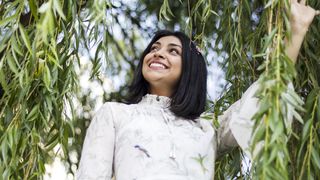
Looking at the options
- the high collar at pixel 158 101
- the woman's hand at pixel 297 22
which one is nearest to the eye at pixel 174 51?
the high collar at pixel 158 101

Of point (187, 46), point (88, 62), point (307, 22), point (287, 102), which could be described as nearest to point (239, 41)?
point (187, 46)

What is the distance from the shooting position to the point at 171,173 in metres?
1.72

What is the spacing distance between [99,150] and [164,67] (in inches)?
12.2

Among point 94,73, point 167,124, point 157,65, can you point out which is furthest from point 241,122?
point 94,73

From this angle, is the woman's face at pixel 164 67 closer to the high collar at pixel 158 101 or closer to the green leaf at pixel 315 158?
the high collar at pixel 158 101

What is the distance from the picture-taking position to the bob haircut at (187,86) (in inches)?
75.0

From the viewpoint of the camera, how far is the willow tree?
1.37m

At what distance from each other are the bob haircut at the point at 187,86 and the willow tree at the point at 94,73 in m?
0.08

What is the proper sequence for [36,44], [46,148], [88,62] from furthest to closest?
[88,62] < [46,148] < [36,44]

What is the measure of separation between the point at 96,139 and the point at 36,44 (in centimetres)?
34

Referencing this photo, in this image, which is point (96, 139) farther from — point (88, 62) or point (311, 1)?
point (88, 62)

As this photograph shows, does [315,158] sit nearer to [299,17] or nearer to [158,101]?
[299,17]

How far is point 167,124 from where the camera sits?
5.98 feet

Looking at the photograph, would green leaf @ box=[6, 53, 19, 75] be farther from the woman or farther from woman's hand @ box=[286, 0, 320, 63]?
woman's hand @ box=[286, 0, 320, 63]
